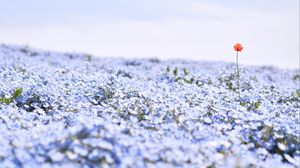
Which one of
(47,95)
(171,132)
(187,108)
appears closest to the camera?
(171,132)

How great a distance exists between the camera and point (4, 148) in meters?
4.23

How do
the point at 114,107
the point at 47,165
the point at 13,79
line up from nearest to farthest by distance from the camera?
the point at 47,165
the point at 114,107
the point at 13,79

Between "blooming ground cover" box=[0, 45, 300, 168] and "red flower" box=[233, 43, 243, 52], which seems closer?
"blooming ground cover" box=[0, 45, 300, 168]

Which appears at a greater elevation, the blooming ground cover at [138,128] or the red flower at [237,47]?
the red flower at [237,47]

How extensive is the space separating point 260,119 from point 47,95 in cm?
279

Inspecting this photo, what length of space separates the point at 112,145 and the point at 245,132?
64.2 inches

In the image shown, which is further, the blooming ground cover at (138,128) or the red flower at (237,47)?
the red flower at (237,47)

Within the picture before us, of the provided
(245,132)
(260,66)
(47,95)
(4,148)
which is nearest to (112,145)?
(4,148)

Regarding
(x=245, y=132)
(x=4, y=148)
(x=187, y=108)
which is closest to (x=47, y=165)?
(x=4, y=148)

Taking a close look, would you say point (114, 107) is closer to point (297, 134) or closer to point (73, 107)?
point (73, 107)

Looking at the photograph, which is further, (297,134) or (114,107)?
(114,107)

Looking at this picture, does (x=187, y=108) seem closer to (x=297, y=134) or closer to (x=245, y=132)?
(x=245, y=132)

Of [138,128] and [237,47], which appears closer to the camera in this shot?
[138,128]

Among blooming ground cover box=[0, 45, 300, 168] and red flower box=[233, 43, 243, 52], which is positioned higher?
red flower box=[233, 43, 243, 52]
